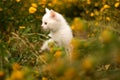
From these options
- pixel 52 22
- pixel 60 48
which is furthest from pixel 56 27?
pixel 60 48

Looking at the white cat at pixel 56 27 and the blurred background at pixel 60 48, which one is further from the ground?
the blurred background at pixel 60 48

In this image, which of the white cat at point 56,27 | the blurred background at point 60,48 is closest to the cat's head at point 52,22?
the white cat at point 56,27

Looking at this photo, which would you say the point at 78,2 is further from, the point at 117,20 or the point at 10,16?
the point at 10,16

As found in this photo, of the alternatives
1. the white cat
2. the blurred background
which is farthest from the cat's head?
the blurred background

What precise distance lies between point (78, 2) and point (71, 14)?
58cm

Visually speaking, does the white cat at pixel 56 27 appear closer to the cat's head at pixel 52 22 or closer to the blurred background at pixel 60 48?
the cat's head at pixel 52 22

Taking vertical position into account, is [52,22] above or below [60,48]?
below

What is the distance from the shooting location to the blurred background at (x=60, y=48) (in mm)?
1699

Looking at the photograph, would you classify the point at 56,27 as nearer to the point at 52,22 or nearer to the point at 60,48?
the point at 52,22

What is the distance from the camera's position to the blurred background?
170 centimetres

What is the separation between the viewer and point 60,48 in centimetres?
305

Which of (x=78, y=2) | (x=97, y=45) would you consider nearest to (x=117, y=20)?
(x=78, y=2)

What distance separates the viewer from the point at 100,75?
6.08 ft

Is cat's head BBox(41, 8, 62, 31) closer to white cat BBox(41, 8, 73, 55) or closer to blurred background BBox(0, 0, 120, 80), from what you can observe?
white cat BBox(41, 8, 73, 55)
